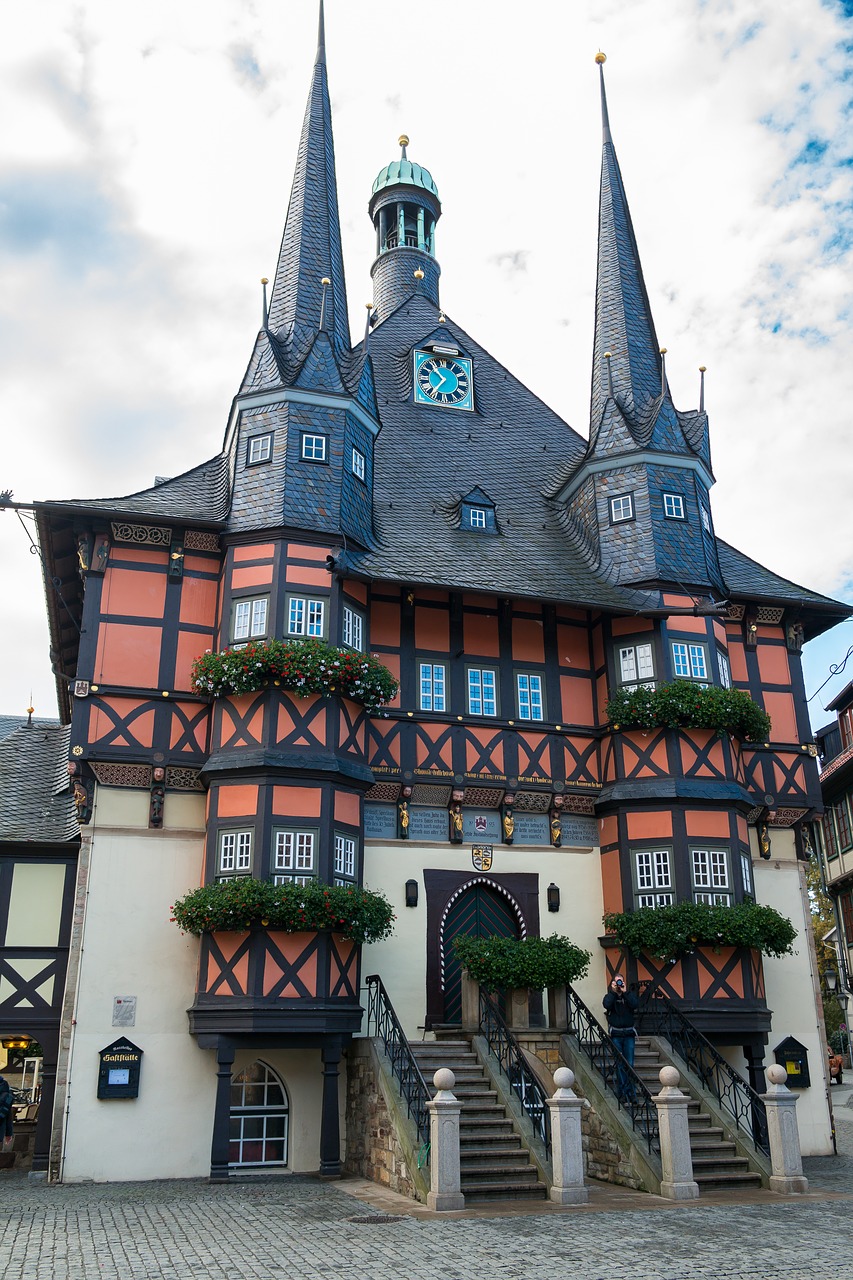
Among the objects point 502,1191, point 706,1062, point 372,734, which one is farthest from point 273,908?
point 706,1062

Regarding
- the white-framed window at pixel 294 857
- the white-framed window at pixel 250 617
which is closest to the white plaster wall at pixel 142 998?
the white-framed window at pixel 294 857

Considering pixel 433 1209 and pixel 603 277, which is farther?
pixel 603 277

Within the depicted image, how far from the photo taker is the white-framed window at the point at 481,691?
22266mm

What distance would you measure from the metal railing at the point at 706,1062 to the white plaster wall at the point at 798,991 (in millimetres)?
2419

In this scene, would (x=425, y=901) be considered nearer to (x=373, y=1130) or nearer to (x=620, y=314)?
(x=373, y=1130)

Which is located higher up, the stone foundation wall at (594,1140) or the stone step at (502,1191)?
the stone foundation wall at (594,1140)

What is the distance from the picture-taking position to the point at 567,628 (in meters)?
23.6

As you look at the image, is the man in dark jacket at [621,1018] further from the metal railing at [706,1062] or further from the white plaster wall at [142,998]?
the white plaster wall at [142,998]

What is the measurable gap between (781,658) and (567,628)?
16.1 ft

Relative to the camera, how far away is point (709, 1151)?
16.5 m

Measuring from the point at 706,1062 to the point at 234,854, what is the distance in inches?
349

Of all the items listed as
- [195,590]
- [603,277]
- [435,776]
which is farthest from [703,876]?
[603,277]

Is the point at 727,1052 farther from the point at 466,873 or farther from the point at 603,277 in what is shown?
the point at 603,277

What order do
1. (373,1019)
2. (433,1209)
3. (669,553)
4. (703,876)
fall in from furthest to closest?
(669,553) → (703,876) → (373,1019) → (433,1209)
